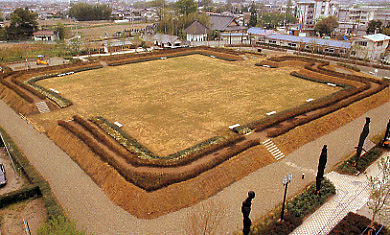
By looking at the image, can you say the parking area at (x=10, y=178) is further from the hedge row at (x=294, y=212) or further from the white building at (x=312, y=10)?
the white building at (x=312, y=10)

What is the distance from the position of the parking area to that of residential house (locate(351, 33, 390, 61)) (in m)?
43.7

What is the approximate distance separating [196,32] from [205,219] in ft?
167

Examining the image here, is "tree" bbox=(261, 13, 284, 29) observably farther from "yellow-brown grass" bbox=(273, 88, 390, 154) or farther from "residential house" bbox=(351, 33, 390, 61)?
"yellow-brown grass" bbox=(273, 88, 390, 154)

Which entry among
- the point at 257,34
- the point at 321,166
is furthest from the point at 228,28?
the point at 321,166

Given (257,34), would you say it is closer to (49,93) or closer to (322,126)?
(322,126)

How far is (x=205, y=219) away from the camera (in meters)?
11.9

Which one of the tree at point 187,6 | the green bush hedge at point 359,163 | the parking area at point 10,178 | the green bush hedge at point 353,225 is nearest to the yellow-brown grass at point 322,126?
the green bush hedge at point 359,163

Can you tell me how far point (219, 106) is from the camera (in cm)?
2355

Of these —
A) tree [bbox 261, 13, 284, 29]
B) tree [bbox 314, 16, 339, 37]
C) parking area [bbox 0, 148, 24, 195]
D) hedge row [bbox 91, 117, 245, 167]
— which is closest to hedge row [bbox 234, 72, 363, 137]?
hedge row [bbox 91, 117, 245, 167]

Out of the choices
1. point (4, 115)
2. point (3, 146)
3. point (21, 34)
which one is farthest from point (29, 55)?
point (3, 146)

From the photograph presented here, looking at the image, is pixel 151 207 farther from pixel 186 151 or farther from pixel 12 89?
pixel 12 89

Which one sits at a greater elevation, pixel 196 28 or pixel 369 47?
pixel 196 28

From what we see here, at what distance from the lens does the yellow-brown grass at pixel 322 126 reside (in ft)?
59.7

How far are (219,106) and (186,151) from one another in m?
7.81
